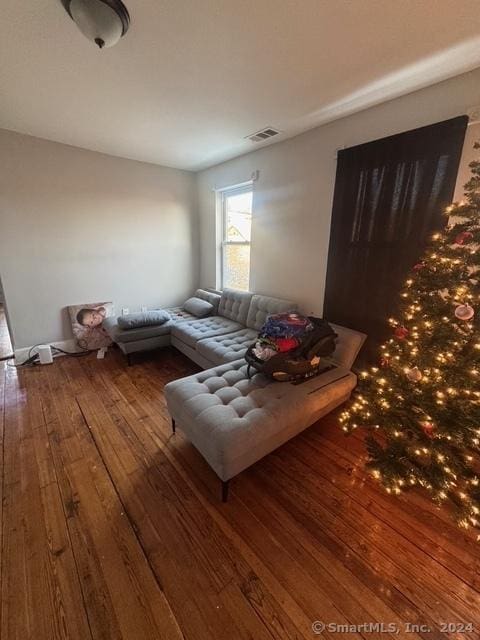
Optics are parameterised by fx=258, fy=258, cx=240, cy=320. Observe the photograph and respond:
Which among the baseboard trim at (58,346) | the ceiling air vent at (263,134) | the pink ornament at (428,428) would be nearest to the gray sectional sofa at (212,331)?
the baseboard trim at (58,346)

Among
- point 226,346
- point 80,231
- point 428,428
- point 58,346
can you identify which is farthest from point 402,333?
point 58,346

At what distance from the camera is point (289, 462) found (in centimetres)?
176

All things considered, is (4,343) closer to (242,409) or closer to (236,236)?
(236,236)

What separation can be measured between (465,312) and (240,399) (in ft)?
4.34

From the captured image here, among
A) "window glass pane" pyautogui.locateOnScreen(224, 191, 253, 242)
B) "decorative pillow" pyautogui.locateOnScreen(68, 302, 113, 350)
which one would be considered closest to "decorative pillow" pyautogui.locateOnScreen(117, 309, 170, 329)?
"decorative pillow" pyautogui.locateOnScreen(68, 302, 113, 350)

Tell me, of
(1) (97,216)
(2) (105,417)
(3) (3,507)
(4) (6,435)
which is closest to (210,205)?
(1) (97,216)

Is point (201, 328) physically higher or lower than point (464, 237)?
lower

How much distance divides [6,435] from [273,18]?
3.13 m

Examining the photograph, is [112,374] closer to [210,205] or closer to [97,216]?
[97,216]

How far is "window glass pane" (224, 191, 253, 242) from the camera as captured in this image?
11.4 feet

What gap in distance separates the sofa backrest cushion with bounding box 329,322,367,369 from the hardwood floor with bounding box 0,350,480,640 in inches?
24.6

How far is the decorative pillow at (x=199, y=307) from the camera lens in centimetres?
351

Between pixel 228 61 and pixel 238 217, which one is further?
pixel 238 217

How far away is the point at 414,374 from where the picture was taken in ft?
4.88
